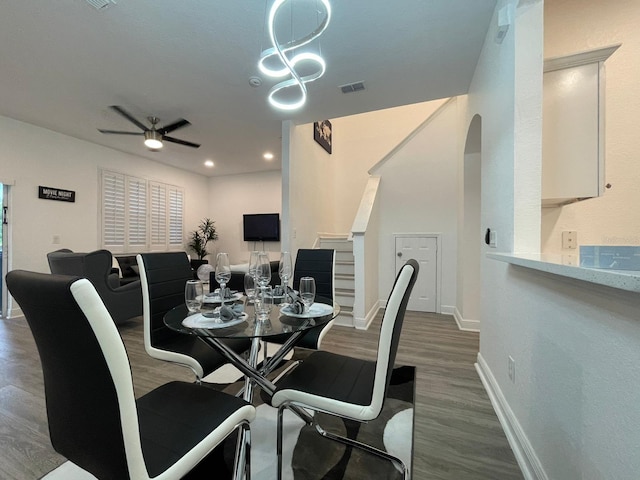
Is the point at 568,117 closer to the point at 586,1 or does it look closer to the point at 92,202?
the point at 586,1

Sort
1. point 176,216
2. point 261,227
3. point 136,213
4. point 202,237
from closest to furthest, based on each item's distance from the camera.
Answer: point 136,213, point 176,216, point 261,227, point 202,237

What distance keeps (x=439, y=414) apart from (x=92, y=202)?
604cm

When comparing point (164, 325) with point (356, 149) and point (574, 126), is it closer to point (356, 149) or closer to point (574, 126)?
point (574, 126)

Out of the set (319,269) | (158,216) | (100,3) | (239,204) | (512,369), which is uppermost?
(100,3)

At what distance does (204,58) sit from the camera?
2523 mm

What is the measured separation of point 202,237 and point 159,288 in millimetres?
5617

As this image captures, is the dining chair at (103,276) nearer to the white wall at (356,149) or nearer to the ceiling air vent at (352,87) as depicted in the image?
the ceiling air vent at (352,87)

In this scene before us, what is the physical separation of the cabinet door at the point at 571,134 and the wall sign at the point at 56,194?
20.3 ft

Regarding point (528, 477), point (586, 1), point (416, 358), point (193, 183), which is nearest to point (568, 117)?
point (586, 1)

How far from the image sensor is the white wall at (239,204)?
22.6ft

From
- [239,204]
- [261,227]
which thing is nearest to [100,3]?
[261,227]

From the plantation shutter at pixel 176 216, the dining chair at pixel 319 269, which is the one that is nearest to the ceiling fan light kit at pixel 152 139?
the dining chair at pixel 319 269

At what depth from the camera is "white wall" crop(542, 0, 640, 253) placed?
76.7 inches

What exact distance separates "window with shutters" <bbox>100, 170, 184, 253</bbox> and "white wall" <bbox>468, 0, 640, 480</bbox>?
20.0 ft
